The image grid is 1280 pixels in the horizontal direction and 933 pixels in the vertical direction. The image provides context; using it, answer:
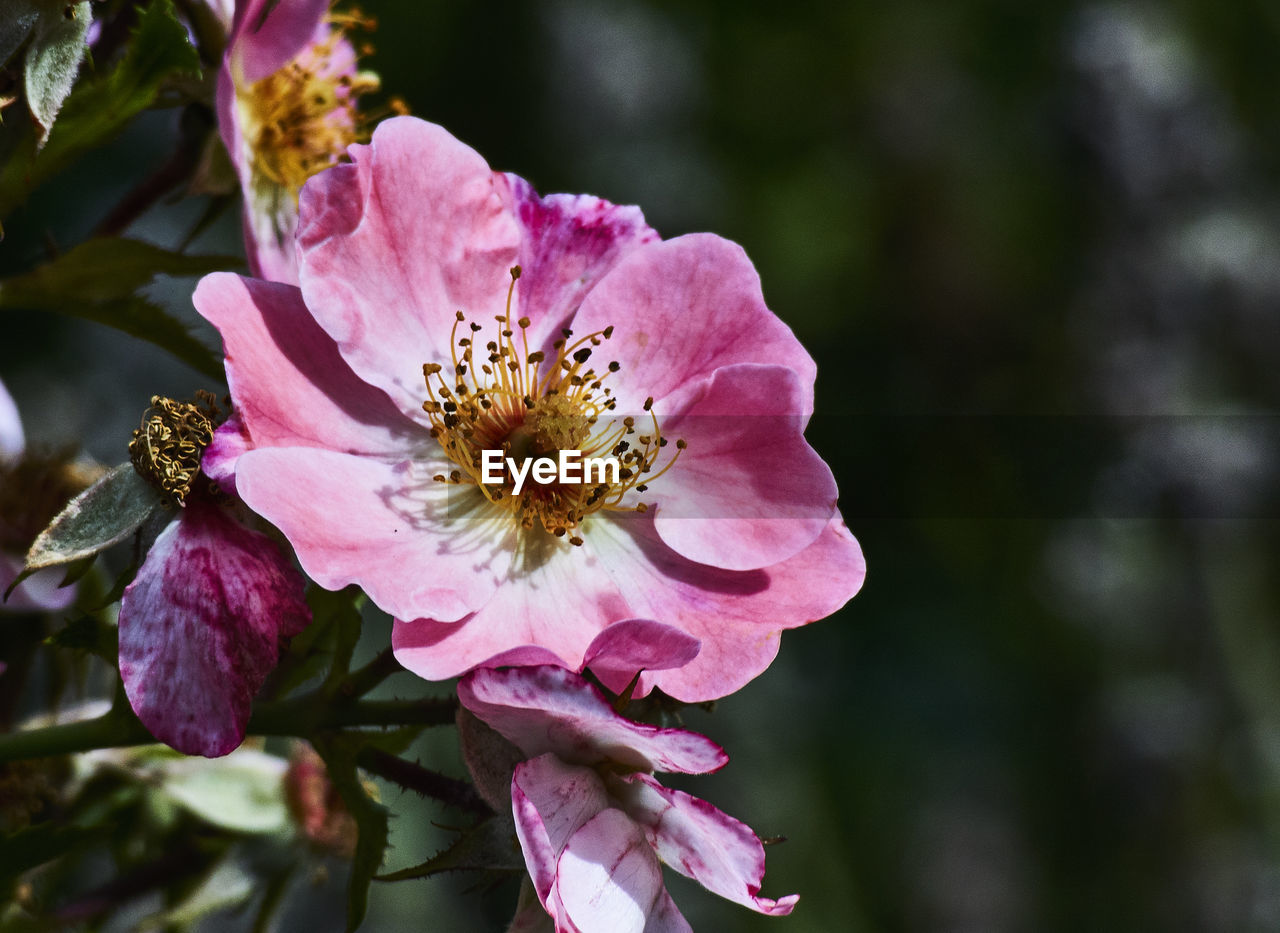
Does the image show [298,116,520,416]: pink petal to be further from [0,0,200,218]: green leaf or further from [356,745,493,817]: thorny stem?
[356,745,493,817]: thorny stem

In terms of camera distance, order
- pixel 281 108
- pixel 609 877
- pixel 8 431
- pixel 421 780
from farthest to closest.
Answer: pixel 281 108
pixel 8 431
pixel 421 780
pixel 609 877

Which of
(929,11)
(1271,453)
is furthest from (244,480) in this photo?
(929,11)

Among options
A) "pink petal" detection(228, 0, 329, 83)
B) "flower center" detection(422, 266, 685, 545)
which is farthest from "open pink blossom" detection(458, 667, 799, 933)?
"pink petal" detection(228, 0, 329, 83)

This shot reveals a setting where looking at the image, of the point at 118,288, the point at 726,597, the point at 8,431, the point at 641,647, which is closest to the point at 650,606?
the point at 726,597

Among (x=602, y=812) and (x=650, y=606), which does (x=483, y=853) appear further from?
(x=650, y=606)

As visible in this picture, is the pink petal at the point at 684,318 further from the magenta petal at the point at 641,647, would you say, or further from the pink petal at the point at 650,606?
the magenta petal at the point at 641,647

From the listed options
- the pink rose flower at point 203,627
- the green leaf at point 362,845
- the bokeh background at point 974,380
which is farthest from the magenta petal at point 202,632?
the bokeh background at point 974,380

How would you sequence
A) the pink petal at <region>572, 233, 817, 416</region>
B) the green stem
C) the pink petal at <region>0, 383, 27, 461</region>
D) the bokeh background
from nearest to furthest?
the green stem, the pink petal at <region>572, 233, 817, 416</region>, the pink petal at <region>0, 383, 27, 461</region>, the bokeh background

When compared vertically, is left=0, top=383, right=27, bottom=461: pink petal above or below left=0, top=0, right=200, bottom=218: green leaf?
below
